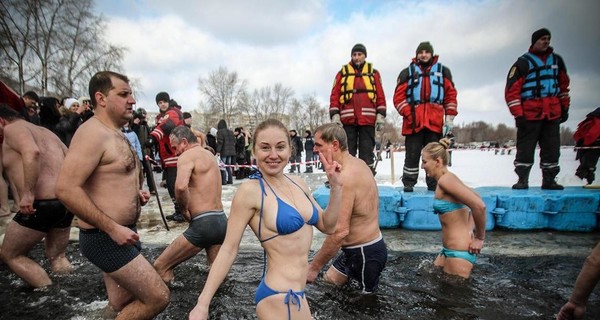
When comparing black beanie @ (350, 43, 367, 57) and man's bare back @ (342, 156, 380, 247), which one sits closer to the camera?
man's bare back @ (342, 156, 380, 247)

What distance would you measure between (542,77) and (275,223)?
18.2 feet

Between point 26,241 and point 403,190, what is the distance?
5.18m

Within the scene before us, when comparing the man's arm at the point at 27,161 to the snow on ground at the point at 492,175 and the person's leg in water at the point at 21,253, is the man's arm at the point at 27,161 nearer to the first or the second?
the person's leg in water at the point at 21,253

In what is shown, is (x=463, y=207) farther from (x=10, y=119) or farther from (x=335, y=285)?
(x=10, y=119)

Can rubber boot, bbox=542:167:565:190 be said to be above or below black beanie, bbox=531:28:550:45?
below

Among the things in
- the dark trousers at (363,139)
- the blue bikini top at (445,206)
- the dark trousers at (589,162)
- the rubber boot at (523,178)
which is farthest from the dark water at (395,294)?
the dark trousers at (589,162)

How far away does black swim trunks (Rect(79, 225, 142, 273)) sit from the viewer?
6.91ft

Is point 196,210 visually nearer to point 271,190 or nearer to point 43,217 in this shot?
point 43,217

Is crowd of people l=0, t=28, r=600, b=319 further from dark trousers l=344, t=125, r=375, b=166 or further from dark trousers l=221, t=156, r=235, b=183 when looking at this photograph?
dark trousers l=221, t=156, r=235, b=183

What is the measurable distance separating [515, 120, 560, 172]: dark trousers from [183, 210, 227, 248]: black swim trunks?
17.0 ft

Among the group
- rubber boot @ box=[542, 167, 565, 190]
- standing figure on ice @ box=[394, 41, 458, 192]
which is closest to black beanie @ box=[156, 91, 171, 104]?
standing figure on ice @ box=[394, 41, 458, 192]

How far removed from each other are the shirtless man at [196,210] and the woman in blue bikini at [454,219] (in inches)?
95.2

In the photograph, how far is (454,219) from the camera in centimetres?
326

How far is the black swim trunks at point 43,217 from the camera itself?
313 cm
